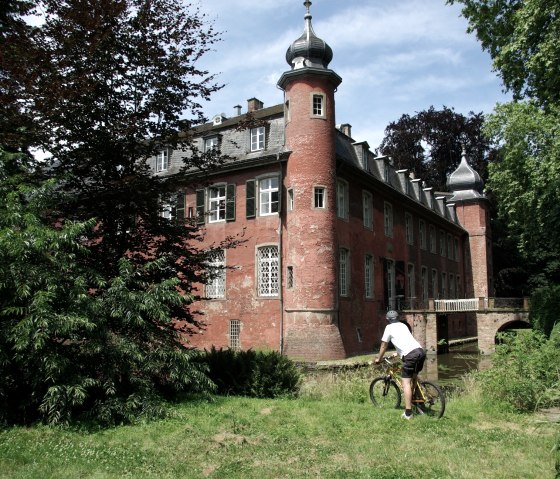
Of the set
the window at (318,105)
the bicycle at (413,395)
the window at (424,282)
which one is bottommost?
the bicycle at (413,395)

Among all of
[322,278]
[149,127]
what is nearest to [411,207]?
[322,278]

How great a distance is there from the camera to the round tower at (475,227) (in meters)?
39.7

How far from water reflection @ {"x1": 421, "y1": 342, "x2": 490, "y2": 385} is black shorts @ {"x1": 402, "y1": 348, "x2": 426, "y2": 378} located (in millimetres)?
8302

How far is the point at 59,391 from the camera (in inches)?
254

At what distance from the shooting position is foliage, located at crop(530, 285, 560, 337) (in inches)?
762

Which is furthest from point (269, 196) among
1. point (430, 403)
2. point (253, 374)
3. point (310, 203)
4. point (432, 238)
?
point (432, 238)

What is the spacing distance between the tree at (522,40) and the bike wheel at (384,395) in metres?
8.22

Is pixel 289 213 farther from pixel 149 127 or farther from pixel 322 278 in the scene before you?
pixel 149 127

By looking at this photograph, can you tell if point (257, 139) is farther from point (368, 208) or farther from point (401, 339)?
point (401, 339)

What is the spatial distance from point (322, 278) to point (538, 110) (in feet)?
34.7

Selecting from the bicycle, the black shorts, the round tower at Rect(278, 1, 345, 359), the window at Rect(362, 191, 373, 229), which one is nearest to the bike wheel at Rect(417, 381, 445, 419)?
the bicycle

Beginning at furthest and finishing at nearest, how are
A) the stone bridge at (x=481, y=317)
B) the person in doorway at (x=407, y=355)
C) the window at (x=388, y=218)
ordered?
the window at (x=388, y=218) → the stone bridge at (x=481, y=317) → the person in doorway at (x=407, y=355)

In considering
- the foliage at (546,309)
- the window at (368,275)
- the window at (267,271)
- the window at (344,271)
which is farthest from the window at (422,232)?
the window at (267,271)

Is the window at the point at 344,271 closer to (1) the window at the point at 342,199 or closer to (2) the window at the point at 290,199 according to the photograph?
(1) the window at the point at 342,199
